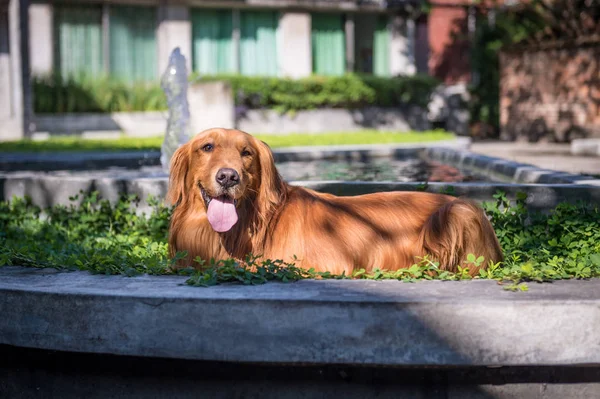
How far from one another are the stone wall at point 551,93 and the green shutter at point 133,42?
10.2 m

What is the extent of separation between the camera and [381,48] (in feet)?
96.5

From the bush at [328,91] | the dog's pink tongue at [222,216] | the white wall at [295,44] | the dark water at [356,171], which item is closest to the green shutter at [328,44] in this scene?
the white wall at [295,44]

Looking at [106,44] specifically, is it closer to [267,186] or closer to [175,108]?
[175,108]

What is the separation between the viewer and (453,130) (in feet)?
88.8

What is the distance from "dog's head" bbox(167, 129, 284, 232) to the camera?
4602 mm

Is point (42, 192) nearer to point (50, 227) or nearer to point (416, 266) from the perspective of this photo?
point (50, 227)

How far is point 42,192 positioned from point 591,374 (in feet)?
17.4

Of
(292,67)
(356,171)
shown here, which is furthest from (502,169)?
(292,67)

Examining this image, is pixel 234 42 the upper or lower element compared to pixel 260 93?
upper

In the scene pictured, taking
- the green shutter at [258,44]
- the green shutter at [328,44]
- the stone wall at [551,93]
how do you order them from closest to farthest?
1. the stone wall at [551,93]
2. the green shutter at [258,44]
3. the green shutter at [328,44]

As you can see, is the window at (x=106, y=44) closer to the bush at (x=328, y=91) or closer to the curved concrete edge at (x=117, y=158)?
the bush at (x=328, y=91)

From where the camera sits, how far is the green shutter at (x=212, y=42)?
86.2 feet

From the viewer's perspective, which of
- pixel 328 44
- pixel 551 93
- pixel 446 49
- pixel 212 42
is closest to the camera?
pixel 551 93

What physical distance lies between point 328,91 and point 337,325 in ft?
72.0
